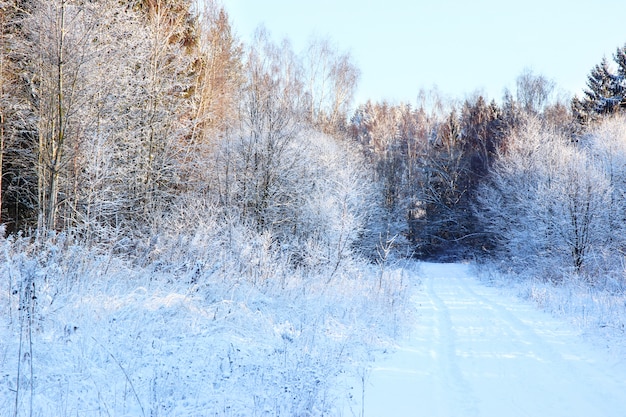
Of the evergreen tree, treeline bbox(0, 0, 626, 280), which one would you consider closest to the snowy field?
treeline bbox(0, 0, 626, 280)

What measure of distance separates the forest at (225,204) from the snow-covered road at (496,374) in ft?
1.97

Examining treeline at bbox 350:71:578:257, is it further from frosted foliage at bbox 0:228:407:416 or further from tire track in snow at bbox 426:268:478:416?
frosted foliage at bbox 0:228:407:416

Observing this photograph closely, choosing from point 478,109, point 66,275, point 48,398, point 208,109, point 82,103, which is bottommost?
point 48,398

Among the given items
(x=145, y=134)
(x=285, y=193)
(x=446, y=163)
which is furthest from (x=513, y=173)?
(x=145, y=134)

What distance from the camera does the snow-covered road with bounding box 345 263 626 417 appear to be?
392 centimetres

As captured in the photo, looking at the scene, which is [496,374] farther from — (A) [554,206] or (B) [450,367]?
(A) [554,206]

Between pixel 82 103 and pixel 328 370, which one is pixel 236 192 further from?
pixel 328 370

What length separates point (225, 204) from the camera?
16141 millimetres

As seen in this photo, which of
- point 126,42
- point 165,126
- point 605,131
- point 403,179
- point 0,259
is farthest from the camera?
point 403,179

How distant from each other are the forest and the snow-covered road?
60cm

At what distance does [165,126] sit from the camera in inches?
642

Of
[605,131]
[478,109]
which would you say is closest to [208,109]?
[605,131]

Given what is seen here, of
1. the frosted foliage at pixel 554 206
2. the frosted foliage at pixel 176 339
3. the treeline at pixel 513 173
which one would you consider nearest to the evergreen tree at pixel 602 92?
the treeline at pixel 513 173

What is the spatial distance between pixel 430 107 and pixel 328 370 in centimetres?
4112
